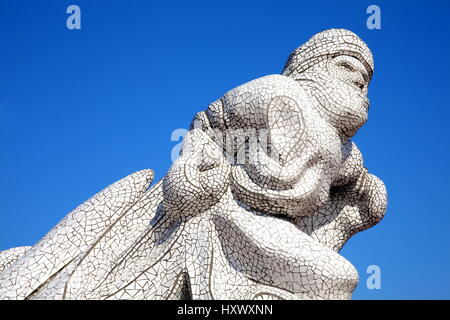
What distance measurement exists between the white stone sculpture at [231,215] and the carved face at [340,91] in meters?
0.01

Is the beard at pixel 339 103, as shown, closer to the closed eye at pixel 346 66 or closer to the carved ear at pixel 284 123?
the closed eye at pixel 346 66

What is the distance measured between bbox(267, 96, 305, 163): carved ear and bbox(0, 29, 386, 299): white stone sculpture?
0.04 feet

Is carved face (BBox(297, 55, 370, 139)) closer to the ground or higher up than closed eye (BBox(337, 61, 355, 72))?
closer to the ground

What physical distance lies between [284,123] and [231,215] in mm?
1372

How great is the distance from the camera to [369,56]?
348 inches

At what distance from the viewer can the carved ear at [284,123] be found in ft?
25.4

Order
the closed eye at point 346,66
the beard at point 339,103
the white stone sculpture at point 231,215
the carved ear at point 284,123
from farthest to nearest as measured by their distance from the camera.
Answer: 1. the closed eye at point 346,66
2. the beard at point 339,103
3. the carved ear at point 284,123
4. the white stone sculpture at point 231,215

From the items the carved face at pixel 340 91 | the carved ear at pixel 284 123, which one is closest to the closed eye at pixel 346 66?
the carved face at pixel 340 91

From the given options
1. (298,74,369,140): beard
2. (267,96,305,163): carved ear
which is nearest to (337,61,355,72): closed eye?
(298,74,369,140): beard

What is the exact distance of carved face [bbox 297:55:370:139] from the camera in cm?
812

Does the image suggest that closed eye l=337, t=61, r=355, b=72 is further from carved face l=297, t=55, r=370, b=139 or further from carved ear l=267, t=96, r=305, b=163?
carved ear l=267, t=96, r=305, b=163

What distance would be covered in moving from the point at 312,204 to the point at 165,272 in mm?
2064

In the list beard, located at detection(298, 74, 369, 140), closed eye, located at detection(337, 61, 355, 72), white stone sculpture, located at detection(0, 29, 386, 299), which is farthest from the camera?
closed eye, located at detection(337, 61, 355, 72)
